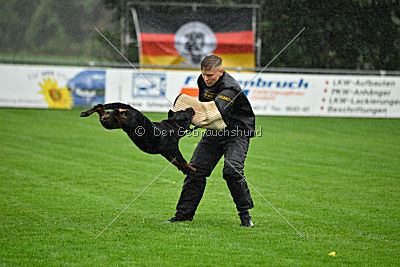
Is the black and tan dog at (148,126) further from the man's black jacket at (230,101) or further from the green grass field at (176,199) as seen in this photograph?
the green grass field at (176,199)

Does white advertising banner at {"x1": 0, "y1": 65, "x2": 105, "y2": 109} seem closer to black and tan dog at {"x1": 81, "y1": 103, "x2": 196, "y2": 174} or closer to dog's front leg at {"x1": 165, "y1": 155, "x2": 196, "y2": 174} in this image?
dog's front leg at {"x1": 165, "y1": 155, "x2": 196, "y2": 174}

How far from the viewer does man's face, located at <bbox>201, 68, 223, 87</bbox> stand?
7.19 metres

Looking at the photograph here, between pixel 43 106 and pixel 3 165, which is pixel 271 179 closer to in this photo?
pixel 3 165

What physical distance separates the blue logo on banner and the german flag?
12.6ft

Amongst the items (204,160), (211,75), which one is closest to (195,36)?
(204,160)

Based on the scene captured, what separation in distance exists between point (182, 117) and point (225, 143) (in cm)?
134

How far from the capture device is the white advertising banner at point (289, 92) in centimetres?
1920

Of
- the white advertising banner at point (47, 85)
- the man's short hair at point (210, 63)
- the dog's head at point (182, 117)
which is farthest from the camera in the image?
the white advertising banner at point (47, 85)

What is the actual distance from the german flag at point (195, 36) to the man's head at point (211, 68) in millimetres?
16018

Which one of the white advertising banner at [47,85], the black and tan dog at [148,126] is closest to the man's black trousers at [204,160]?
the black and tan dog at [148,126]

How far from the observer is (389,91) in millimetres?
19797

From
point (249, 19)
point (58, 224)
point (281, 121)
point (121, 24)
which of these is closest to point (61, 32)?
point (121, 24)

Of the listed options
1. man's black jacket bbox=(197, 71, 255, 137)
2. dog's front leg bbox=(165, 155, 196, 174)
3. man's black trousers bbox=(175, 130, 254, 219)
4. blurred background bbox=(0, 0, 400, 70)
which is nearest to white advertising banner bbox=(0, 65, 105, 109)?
blurred background bbox=(0, 0, 400, 70)

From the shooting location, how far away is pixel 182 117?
257 inches
